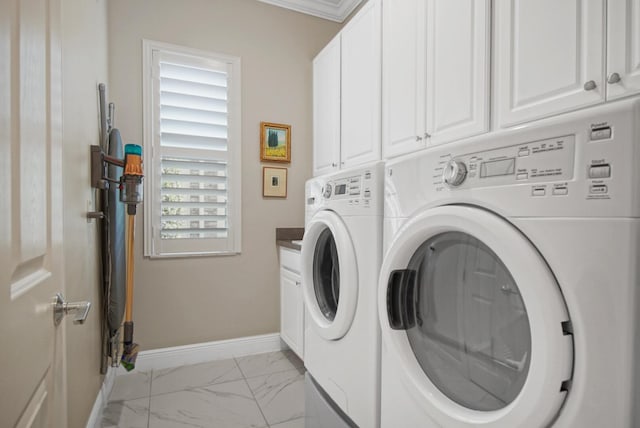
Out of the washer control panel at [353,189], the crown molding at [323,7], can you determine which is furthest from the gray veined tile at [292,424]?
the crown molding at [323,7]

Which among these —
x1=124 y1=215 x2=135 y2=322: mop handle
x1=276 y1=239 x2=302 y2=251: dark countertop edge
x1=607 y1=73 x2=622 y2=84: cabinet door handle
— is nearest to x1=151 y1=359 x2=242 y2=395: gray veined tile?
x1=124 y1=215 x2=135 y2=322: mop handle

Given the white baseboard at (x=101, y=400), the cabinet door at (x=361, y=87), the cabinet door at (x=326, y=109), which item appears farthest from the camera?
the cabinet door at (x=326, y=109)

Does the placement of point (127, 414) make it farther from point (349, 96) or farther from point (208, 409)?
point (349, 96)

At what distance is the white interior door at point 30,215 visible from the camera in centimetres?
48

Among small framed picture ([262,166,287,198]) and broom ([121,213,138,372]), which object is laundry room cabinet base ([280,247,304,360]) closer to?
small framed picture ([262,166,287,198])

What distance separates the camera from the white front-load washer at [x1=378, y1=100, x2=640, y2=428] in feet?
1.80

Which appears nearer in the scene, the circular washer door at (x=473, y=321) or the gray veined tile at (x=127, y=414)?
the circular washer door at (x=473, y=321)

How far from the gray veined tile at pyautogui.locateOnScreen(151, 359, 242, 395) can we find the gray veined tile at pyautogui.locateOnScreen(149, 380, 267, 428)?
0.07 metres

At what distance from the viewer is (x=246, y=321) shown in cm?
263

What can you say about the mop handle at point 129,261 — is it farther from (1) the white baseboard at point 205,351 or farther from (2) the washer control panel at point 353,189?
(2) the washer control panel at point 353,189

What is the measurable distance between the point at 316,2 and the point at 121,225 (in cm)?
232

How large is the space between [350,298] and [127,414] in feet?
5.00

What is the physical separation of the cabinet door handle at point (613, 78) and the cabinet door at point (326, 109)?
1.58m

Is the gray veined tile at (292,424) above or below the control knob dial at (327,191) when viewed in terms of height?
below
